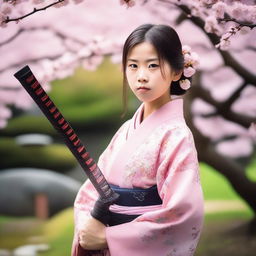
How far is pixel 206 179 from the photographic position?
275 centimetres

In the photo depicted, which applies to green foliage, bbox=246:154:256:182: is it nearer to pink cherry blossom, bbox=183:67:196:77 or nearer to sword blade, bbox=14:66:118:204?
pink cherry blossom, bbox=183:67:196:77

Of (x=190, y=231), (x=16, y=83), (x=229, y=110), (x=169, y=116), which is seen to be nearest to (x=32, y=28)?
(x=16, y=83)

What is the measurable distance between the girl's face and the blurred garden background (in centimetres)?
115

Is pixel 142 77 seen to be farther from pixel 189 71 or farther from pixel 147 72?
pixel 189 71

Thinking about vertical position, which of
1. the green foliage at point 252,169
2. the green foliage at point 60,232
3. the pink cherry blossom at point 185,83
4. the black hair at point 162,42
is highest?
the black hair at point 162,42

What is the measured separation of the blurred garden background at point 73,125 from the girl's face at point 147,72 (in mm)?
1154

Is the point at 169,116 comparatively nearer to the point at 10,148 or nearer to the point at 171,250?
the point at 171,250

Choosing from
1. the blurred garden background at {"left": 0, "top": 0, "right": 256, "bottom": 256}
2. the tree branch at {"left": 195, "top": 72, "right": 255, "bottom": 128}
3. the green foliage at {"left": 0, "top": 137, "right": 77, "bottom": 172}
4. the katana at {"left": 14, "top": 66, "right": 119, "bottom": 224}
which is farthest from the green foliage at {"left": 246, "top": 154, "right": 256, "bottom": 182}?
the katana at {"left": 14, "top": 66, "right": 119, "bottom": 224}

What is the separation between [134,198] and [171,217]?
5.9 inches

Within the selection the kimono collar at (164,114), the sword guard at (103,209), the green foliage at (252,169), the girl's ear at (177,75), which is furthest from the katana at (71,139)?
the green foliage at (252,169)

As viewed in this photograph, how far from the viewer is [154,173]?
1.47m

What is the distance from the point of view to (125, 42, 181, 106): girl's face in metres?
1.46

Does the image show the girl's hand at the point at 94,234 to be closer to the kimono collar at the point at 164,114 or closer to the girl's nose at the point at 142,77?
the kimono collar at the point at 164,114

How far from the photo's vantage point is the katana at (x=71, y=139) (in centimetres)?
132
